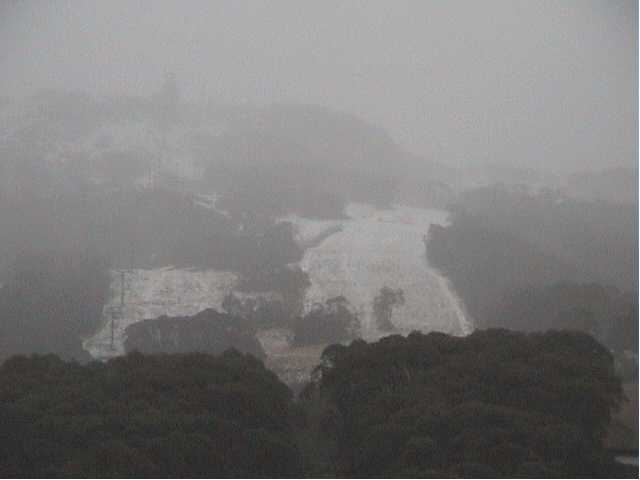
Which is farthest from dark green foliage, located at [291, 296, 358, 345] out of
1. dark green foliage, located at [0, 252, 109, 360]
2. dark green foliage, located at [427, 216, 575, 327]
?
dark green foliage, located at [0, 252, 109, 360]

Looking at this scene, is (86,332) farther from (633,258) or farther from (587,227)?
(587,227)

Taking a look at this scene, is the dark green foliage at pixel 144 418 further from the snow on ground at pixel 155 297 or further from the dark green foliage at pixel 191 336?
the snow on ground at pixel 155 297

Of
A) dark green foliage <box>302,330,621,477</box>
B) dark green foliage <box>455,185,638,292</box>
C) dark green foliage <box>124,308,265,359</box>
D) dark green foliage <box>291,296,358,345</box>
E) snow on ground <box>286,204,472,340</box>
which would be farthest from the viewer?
snow on ground <box>286,204,472,340</box>

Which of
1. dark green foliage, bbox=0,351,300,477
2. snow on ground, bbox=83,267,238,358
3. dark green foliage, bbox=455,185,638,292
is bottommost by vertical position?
dark green foliage, bbox=0,351,300,477

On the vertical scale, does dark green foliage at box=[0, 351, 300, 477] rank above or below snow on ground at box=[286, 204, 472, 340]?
below

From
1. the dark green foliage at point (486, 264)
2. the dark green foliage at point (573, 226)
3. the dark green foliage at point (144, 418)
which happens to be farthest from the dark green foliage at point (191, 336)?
the dark green foliage at point (573, 226)

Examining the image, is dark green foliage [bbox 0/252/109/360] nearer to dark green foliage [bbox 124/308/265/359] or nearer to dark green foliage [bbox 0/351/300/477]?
dark green foliage [bbox 124/308/265/359]
